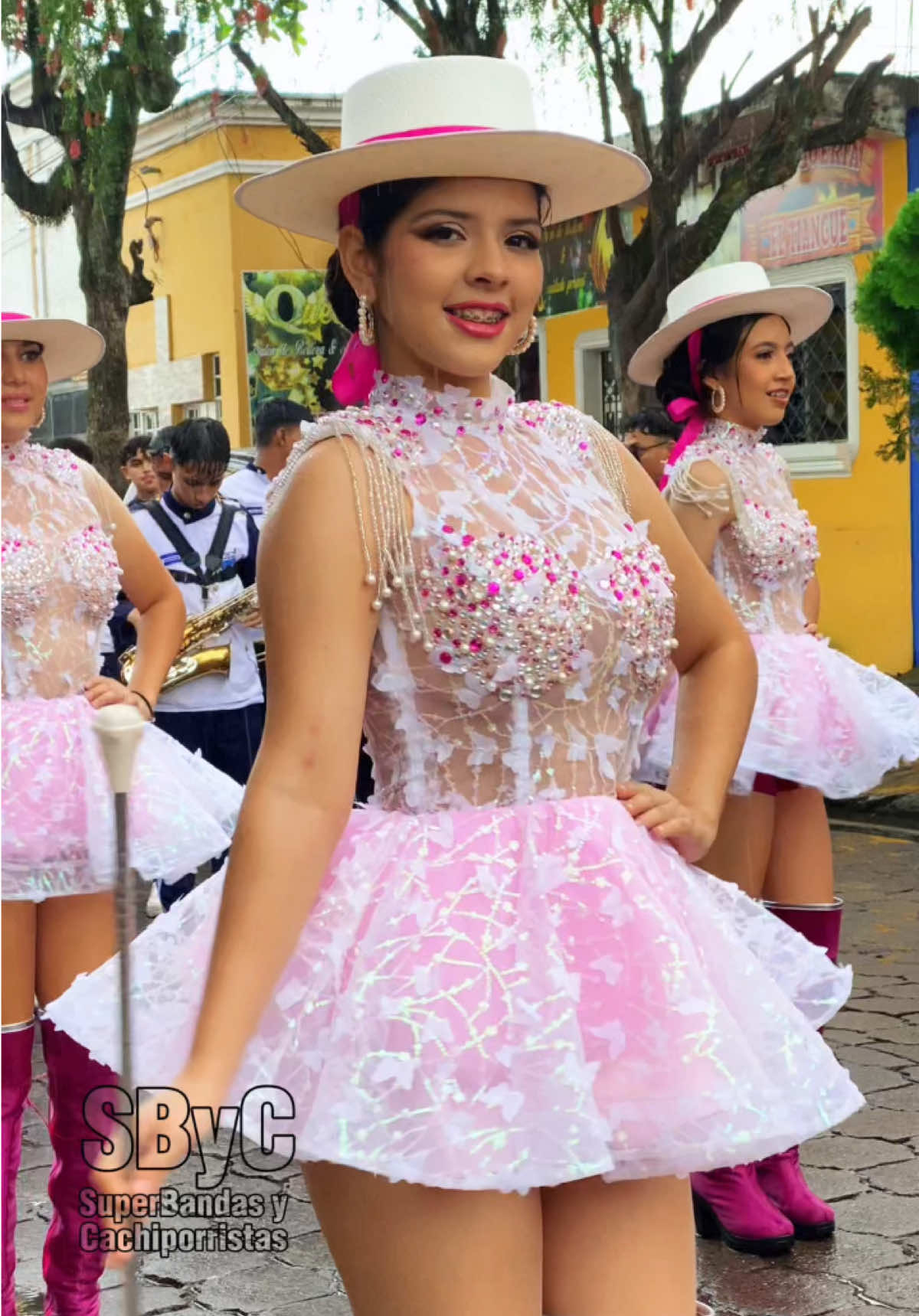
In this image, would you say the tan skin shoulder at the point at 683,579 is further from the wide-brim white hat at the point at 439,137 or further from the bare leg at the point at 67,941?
the bare leg at the point at 67,941

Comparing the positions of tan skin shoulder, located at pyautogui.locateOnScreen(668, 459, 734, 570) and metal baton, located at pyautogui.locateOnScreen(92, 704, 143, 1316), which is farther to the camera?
tan skin shoulder, located at pyautogui.locateOnScreen(668, 459, 734, 570)

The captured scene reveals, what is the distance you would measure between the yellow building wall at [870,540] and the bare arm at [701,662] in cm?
1204

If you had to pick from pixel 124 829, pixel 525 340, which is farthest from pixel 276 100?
pixel 124 829

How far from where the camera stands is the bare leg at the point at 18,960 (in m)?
3.67

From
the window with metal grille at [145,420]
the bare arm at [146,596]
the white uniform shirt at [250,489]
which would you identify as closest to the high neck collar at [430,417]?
the bare arm at [146,596]

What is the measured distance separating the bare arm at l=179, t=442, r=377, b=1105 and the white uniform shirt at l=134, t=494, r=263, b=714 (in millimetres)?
4637

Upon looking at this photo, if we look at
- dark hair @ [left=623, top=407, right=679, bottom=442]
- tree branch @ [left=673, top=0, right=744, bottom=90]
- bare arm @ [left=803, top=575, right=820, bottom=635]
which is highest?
tree branch @ [left=673, top=0, right=744, bottom=90]

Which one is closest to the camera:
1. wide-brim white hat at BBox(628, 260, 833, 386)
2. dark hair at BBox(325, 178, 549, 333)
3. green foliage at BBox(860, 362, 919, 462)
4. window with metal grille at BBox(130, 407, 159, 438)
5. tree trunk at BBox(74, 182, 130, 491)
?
dark hair at BBox(325, 178, 549, 333)

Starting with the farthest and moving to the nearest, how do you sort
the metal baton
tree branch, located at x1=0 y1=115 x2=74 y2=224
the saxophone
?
tree branch, located at x1=0 y1=115 x2=74 y2=224 → the saxophone → the metal baton

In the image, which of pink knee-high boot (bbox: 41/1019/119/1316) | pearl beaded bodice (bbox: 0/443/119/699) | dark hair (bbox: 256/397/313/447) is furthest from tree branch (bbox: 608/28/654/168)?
pink knee-high boot (bbox: 41/1019/119/1316)

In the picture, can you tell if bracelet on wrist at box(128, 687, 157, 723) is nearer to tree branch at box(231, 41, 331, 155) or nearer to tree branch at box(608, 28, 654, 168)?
tree branch at box(608, 28, 654, 168)

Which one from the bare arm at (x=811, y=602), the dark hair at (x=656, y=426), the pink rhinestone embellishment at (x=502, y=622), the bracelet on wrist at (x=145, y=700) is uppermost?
the dark hair at (x=656, y=426)

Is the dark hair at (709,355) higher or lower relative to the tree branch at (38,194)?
lower

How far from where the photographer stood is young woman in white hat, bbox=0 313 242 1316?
371 cm
